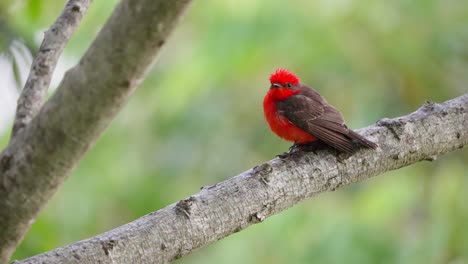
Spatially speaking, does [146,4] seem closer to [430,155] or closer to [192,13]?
[430,155]

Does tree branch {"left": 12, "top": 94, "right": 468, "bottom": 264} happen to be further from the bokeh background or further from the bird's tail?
the bokeh background

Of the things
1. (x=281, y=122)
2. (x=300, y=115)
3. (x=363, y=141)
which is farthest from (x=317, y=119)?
(x=363, y=141)

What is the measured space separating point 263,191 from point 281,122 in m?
1.59

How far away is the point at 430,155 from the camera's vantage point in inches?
152

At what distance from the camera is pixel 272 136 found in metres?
8.12

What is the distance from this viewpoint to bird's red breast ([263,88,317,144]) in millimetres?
4535

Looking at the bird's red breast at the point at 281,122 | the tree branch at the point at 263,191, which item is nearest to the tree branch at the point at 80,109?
the tree branch at the point at 263,191

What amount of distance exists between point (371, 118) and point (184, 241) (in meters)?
4.23

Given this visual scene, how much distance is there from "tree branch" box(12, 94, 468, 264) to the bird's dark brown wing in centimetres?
10

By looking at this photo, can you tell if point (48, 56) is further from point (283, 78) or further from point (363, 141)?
point (283, 78)

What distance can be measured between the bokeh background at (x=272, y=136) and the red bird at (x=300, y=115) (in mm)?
1193

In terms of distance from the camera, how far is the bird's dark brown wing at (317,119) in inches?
150

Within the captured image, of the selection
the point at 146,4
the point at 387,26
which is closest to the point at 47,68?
the point at 146,4

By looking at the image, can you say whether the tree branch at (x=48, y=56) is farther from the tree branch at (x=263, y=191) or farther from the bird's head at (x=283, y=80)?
the bird's head at (x=283, y=80)
